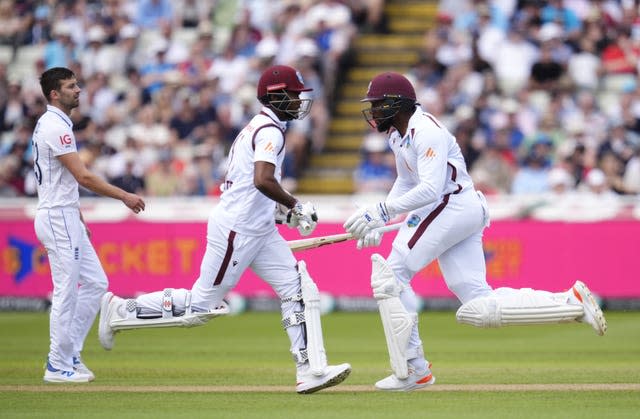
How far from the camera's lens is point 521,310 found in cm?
916

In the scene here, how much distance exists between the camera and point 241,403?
8828 mm

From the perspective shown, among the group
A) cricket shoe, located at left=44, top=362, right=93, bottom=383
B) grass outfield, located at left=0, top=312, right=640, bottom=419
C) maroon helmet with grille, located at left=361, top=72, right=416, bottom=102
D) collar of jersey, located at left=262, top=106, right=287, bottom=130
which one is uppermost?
maroon helmet with grille, located at left=361, top=72, right=416, bottom=102

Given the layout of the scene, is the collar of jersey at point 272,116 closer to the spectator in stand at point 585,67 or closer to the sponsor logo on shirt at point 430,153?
the sponsor logo on shirt at point 430,153

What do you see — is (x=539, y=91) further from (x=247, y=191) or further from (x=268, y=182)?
(x=268, y=182)

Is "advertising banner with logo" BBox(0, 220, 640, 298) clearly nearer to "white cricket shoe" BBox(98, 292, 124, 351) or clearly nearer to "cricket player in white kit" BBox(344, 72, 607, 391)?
"white cricket shoe" BBox(98, 292, 124, 351)

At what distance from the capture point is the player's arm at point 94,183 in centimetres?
986

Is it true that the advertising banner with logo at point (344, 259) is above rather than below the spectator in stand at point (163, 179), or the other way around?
below

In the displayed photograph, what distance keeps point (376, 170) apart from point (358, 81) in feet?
11.8

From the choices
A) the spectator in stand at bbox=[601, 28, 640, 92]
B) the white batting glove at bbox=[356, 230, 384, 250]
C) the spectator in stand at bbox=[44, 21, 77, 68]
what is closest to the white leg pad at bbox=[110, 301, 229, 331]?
the white batting glove at bbox=[356, 230, 384, 250]

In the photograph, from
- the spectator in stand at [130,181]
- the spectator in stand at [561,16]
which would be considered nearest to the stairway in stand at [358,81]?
the spectator in stand at [561,16]

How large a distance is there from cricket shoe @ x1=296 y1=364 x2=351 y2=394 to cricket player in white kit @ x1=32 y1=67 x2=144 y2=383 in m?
1.80

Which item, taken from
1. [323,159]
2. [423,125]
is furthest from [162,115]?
[423,125]

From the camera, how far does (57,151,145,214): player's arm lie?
986cm

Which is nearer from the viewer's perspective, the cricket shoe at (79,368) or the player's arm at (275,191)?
the player's arm at (275,191)
